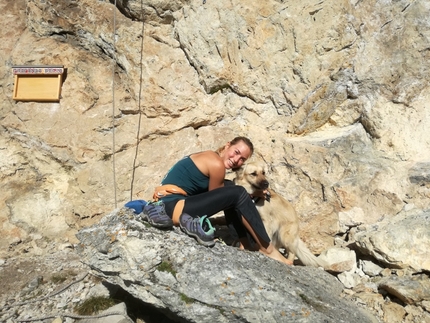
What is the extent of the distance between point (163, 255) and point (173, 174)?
93 centimetres

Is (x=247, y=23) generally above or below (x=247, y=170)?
above

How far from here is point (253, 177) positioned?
4.50 metres

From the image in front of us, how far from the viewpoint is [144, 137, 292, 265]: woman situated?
339cm

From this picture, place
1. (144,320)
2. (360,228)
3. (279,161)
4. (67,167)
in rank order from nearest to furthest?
(144,320) → (360,228) → (279,161) → (67,167)

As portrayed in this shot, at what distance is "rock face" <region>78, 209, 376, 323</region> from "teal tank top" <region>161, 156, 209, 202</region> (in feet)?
1.81

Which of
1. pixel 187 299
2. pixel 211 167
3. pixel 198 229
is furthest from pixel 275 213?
pixel 187 299

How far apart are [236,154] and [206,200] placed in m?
0.66

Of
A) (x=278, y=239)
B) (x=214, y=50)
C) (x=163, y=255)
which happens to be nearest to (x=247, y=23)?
(x=214, y=50)

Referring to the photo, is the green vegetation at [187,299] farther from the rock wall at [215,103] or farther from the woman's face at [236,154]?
the rock wall at [215,103]

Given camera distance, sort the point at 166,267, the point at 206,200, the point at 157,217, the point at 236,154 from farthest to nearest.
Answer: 1. the point at 236,154
2. the point at 206,200
3. the point at 157,217
4. the point at 166,267

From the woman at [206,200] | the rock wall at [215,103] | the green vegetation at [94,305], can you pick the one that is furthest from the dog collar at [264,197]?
the green vegetation at [94,305]

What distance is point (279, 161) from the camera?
195 inches

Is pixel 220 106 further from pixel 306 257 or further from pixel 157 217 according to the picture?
pixel 157 217

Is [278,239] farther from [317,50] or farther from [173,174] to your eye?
[317,50]
